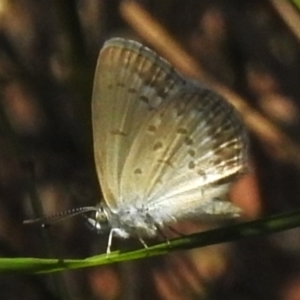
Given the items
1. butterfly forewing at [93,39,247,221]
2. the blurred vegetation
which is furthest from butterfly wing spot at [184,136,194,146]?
the blurred vegetation

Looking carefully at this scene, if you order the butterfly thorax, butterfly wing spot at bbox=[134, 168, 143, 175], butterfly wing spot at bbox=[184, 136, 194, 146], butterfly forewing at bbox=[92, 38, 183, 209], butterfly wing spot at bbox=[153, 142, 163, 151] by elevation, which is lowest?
the butterfly thorax

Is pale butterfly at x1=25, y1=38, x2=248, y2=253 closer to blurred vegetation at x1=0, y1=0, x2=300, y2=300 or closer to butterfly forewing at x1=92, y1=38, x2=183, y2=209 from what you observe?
butterfly forewing at x1=92, y1=38, x2=183, y2=209

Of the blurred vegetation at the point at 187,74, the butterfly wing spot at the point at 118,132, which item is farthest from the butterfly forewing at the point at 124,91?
the blurred vegetation at the point at 187,74

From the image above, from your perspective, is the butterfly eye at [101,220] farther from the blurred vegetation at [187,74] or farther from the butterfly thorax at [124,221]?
the blurred vegetation at [187,74]

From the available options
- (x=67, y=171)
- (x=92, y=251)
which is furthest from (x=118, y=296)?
(x=67, y=171)

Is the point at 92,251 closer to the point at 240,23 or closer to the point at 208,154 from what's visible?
the point at 240,23

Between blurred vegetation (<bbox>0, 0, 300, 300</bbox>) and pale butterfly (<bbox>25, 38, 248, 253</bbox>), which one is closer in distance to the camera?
pale butterfly (<bbox>25, 38, 248, 253</bbox>)

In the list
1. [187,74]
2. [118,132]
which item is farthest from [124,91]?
[187,74]
